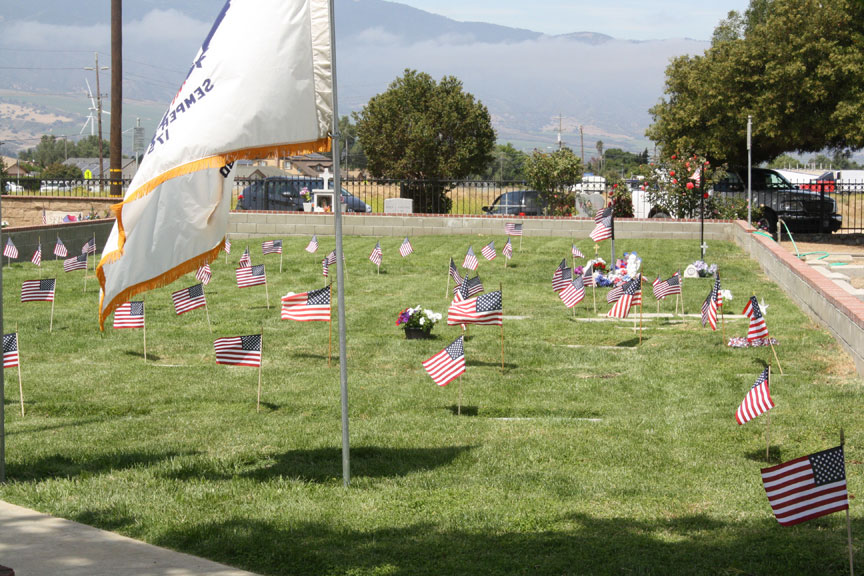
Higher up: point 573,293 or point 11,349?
point 573,293

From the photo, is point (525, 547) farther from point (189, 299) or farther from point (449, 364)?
point (189, 299)

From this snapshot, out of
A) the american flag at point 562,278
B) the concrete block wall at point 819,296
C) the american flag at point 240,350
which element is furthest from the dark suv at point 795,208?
the american flag at point 240,350

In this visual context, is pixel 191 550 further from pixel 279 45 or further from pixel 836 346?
pixel 836 346

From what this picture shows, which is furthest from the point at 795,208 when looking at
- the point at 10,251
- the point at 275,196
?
the point at 10,251

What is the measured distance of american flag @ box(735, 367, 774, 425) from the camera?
26.0ft

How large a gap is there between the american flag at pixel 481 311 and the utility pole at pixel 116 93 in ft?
72.0

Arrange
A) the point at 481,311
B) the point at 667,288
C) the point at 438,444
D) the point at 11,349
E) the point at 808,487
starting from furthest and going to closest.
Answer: the point at 667,288
the point at 481,311
the point at 11,349
the point at 438,444
the point at 808,487

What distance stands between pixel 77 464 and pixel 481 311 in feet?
19.2

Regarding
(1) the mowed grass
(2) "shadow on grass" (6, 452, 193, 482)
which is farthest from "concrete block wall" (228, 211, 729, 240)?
(2) "shadow on grass" (6, 452, 193, 482)

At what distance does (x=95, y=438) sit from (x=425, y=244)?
19.6 meters

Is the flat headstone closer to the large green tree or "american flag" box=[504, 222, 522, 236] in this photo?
"american flag" box=[504, 222, 522, 236]

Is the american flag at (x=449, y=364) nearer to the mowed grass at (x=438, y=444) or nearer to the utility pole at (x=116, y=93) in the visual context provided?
the mowed grass at (x=438, y=444)

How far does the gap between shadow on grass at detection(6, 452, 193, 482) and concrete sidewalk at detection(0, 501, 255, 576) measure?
4.41 feet

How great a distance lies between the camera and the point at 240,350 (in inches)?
406
